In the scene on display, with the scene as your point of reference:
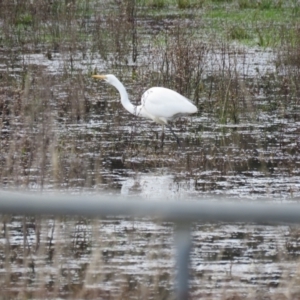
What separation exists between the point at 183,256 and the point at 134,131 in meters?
8.35

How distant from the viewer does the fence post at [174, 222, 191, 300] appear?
256 cm

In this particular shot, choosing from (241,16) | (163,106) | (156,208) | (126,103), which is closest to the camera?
(156,208)

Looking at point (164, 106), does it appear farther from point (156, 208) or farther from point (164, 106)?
point (156, 208)

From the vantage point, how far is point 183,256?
2.59 metres

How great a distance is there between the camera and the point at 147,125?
1156cm

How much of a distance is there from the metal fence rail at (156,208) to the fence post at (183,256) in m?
0.03

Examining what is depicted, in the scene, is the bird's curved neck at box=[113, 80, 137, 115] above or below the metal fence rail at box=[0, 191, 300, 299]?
above

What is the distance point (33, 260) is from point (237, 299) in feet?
8.22

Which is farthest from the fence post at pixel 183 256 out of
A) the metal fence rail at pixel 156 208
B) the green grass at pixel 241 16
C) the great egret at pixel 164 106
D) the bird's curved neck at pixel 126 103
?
the green grass at pixel 241 16

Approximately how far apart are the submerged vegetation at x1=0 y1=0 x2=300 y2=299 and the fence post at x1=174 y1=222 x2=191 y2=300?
88 centimetres

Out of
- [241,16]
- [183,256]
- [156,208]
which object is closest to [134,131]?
[183,256]

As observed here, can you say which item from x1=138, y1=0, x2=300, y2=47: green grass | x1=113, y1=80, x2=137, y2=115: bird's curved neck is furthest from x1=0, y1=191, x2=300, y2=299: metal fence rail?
x1=138, y1=0, x2=300, y2=47: green grass

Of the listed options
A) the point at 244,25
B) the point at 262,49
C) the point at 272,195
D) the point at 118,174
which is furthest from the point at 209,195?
the point at 244,25

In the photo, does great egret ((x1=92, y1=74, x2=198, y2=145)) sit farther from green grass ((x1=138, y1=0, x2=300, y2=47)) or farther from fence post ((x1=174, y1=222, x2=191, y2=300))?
fence post ((x1=174, y1=222, x2=191, y2=300))
